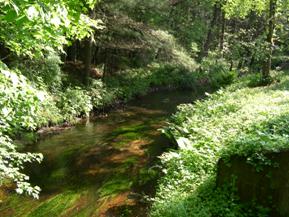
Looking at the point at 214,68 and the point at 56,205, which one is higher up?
the point at 214,68

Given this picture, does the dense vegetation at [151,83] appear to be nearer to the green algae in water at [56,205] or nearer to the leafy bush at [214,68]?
the leafy bush at [214,68]

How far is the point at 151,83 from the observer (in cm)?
3375

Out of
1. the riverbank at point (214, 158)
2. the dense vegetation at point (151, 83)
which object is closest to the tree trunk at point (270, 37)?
the dense vegetation at point (151, 83)

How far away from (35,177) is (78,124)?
7.53 m

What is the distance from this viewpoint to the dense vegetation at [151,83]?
6047mm

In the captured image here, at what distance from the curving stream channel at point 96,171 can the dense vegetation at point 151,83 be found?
76 cm

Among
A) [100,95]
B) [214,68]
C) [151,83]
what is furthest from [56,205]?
[214,68]

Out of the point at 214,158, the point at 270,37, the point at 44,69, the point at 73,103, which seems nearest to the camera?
the point at 214,158

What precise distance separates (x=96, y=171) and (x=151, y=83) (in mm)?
21023

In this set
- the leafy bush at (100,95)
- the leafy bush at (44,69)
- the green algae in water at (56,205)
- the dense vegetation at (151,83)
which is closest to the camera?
the dense vegetation at (151,83)

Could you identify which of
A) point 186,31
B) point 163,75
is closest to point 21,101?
point 163,75

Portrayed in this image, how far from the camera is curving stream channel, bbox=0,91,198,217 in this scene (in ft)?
33.8

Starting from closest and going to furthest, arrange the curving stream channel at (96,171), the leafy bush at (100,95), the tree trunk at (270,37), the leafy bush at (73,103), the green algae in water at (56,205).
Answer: the green algae in water at (56,205)
the curving stream channel at (96,171)
the leafy bush at (73,103)
the tree trunk at (270,37)
the leafy bush at (100,95)

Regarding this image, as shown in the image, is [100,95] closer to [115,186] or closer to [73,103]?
[73,103]
